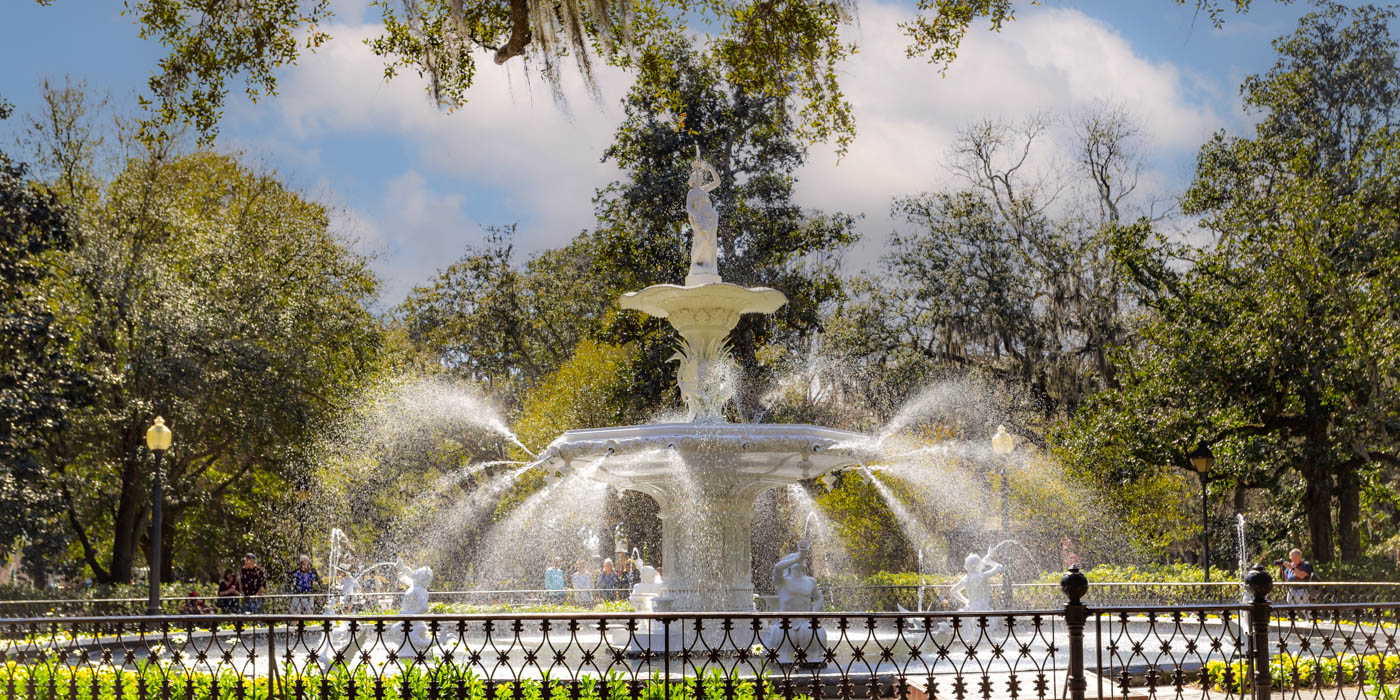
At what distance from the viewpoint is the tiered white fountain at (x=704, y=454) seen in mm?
12023

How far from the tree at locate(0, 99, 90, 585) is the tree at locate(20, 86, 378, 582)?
2.37 ft

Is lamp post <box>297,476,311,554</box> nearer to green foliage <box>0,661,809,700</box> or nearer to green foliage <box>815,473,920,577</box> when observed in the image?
green foliage <box>815,473,920,577</box>

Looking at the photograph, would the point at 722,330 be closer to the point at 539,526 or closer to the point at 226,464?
the point at 539,526

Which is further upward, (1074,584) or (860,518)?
(1074,584)

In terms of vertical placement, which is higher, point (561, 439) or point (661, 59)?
point (661, 59)

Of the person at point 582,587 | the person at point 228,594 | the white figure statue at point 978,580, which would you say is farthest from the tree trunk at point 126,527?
the white figure statue at point 978,580

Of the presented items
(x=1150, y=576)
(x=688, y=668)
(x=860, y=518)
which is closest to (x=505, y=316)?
(x=860, y=518)

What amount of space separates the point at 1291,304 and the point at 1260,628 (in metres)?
18.0

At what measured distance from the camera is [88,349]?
24.5 m

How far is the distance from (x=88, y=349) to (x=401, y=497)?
10067mm

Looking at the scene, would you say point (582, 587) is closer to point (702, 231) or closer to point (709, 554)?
point (709, 554)

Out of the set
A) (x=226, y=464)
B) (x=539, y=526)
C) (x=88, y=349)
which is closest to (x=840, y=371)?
(x=539, y=526)

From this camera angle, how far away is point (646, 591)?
1402cm

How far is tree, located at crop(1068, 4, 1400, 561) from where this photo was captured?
73.7ft
